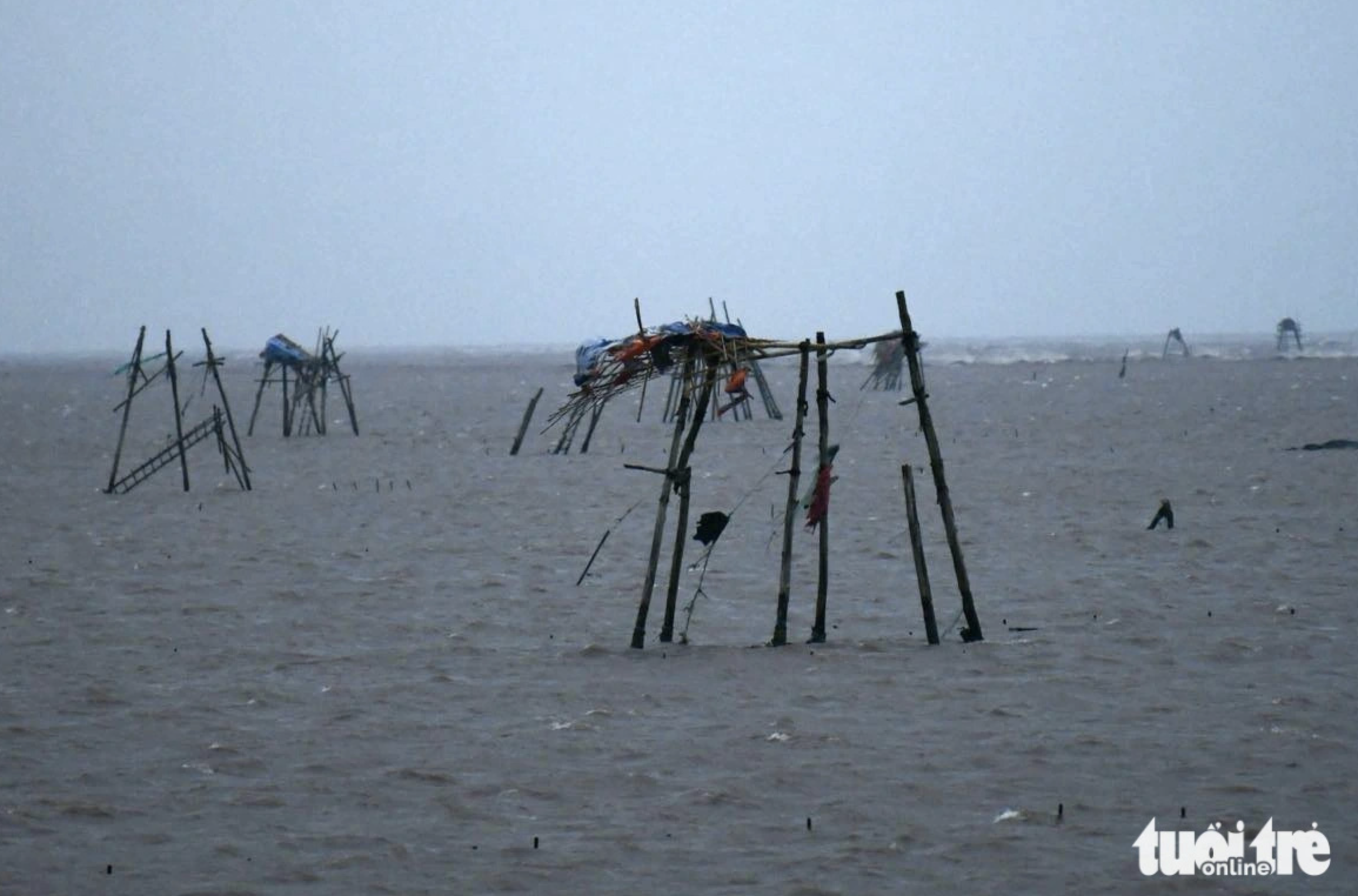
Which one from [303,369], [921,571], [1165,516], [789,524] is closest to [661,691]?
[789,524]

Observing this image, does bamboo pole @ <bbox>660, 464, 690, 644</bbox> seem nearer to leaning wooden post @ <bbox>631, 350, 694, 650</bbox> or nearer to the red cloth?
leaning wooden post @ <bbox>631, 350, 694, 650</bbox>

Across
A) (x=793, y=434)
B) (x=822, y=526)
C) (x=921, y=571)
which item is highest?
(x=793, y=434)

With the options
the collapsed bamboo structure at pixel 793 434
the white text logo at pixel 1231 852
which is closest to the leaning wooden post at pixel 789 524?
the collapsed bamboo structure at pixel 793 434

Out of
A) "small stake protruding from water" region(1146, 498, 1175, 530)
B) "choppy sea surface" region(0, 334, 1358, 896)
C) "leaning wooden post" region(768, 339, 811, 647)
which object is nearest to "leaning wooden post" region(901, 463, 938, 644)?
"choppy sea surface" region(0, 334, 1358, 896)

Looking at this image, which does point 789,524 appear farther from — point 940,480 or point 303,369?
point 303,369

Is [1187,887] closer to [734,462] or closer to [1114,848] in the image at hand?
[1114,848]

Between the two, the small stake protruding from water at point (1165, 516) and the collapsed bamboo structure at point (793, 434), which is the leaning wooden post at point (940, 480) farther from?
the small stake protruding from water at point (1165, 516)

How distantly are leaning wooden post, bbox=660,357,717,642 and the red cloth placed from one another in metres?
0.81

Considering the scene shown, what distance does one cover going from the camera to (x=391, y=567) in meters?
14.2

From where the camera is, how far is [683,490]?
1070 cm

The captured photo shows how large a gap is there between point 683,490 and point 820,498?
0.95m

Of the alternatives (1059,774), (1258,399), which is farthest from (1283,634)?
(1258,399)

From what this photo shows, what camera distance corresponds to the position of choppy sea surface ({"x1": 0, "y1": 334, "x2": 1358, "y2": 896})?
653 centimetres

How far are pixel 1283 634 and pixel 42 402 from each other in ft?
149
